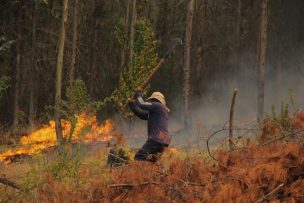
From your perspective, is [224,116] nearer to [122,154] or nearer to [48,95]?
[48,95]

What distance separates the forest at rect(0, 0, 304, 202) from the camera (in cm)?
575

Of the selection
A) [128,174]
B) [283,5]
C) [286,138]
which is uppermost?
[283,5]

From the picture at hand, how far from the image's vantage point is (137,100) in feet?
29.3

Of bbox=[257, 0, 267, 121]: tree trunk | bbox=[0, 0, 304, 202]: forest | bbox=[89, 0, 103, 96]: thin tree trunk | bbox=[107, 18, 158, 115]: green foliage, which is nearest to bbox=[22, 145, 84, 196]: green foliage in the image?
bbox=[0, 0, 304, 202]: forest

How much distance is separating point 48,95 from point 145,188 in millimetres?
24693

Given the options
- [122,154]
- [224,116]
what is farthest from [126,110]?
[122,154]

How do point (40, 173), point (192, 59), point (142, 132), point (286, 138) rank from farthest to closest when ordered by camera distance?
point (192, 59) < point (142, 132) < point (40, 173) < point (286, 138)

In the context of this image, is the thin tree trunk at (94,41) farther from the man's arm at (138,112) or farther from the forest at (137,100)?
the man's arm at (138,112)

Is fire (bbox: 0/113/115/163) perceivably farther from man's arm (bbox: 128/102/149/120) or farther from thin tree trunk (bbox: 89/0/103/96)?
thin tree trunk (bbox: 89/0/103/96)

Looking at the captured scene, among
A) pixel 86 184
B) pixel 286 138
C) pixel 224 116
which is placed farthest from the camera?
pixel 224 116

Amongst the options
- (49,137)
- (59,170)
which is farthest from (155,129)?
(49,137)

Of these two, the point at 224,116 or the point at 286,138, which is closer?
the point at 286,138

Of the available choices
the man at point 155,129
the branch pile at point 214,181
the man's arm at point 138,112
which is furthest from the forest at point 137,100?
the man's arm at point 138,112

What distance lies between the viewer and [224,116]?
32750mm
